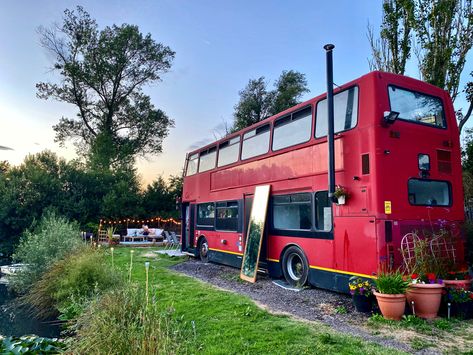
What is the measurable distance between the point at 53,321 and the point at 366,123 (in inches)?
273

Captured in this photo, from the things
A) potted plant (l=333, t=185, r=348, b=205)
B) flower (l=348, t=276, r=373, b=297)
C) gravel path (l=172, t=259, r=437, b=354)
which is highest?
potted plant (l=333, t=185, r=348, b=205)

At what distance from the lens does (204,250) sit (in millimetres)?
12281

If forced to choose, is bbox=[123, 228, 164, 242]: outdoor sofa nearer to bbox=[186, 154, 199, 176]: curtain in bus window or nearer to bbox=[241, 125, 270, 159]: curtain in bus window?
bbox=[186, 154, 199, 176]: curtain in bus window

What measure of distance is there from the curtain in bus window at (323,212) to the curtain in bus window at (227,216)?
3.47 metres

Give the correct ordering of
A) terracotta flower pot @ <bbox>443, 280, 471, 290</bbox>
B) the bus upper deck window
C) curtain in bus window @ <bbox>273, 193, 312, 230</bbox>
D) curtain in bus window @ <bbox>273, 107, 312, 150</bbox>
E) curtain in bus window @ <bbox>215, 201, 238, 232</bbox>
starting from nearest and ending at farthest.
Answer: terracotta flower pot @ <bbox>443, 280, 471, 290</bbox>
the bus upper deck window
curtain in bus window @ <bbox>273, 193, 312, 230</bbox>
curtain in bus window @ <bbox>273, 107, 312, 150</bbox>
curtain in bus window @ <bbox>215, 201, 238, 232</bbox>

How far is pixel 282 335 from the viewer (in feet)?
14.0

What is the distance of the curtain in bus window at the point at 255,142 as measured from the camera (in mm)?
9109

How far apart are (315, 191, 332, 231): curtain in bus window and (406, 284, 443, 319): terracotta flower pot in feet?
6.27

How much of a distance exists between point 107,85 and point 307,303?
23428 mm

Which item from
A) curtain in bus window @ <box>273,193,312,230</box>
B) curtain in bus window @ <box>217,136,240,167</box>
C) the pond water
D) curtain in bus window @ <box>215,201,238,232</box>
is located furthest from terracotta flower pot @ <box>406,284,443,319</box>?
curtain in bus window @ <box>217,136,240,167</box>

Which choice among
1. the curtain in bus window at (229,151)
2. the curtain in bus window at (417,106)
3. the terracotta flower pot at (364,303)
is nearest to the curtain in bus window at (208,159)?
the curtain in bus window at (229,151)

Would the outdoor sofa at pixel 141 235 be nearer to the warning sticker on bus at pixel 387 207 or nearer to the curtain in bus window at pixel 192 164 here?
the curtain in bus window at pixel 192 164

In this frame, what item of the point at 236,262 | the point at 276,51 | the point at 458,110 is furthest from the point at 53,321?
the point at 458,110

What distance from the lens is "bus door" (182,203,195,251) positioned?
13289 mm
